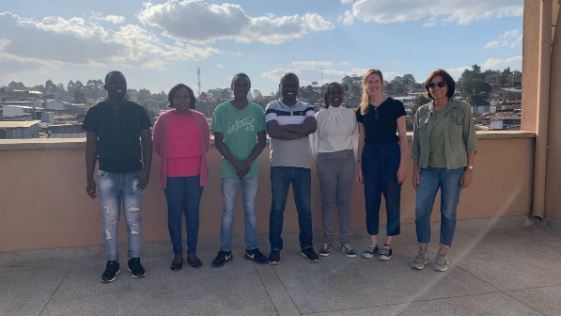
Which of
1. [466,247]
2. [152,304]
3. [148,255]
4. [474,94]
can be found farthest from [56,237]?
[474,94]

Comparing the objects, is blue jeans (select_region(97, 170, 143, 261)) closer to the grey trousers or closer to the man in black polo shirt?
the man in black polo shirt

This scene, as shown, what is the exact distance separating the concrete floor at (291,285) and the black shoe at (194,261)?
0.21 ft

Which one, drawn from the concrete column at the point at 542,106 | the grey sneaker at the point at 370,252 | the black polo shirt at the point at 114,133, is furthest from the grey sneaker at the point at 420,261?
the black polo shirt at the point at 114,133

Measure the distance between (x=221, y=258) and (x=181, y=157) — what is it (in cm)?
110

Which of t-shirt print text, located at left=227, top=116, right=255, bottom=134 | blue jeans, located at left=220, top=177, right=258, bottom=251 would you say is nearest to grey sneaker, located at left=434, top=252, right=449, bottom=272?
blue jeans, located at left=220, top=177, right=258, bottom=251

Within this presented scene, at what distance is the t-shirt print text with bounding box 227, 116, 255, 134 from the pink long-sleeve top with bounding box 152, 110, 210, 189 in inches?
11.4

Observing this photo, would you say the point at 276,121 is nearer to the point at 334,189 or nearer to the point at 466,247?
the point at 334,189

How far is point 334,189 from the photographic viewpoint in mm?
4203

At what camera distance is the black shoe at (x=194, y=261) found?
400 cm

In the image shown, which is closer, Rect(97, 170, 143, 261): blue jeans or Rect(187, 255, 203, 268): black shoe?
Rect(97, 170, 143, 261): blue jeans

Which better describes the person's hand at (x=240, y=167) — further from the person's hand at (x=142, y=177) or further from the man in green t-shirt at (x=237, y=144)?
the person's hand at (x=142, y=177)

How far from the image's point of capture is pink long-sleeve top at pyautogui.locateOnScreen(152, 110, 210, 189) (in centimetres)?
380

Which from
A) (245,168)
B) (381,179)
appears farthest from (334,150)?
(245,168)

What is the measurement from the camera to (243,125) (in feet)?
13.0
